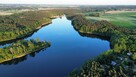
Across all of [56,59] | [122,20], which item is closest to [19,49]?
[56,59]

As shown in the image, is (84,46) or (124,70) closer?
(124,70)

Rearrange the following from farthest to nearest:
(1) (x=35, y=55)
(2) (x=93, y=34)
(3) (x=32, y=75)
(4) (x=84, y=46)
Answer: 1. (2) (x=93, y=34)
2. (4) (x=84, y=46)
3. (1) (x=35, y=55)
4. (3) (x=32, y=75)

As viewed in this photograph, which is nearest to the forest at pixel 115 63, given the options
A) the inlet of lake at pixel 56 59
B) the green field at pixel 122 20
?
the inlet of lake at pixel 56 59

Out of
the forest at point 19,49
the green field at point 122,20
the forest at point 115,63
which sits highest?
the forest at point 115,63

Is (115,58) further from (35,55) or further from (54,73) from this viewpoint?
(35,55)

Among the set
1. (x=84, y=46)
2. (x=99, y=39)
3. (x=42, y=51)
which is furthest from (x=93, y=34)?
(x=42, y=51)

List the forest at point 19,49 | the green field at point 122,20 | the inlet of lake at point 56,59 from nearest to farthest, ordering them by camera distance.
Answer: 1. the inlet of lake at point 56,59
2. the forest at point 19,49
3. the green field at point 122,20

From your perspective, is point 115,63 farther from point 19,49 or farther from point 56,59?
point 19,49

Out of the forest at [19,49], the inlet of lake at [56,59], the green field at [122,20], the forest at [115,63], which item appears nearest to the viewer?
the forest at [115,63]

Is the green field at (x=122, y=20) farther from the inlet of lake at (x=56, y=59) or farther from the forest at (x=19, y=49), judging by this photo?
the forest at (x=19, y=49)

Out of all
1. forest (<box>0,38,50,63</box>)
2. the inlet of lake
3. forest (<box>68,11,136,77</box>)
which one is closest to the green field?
the inlet of lake

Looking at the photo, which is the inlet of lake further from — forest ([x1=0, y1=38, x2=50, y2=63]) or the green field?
the green field
